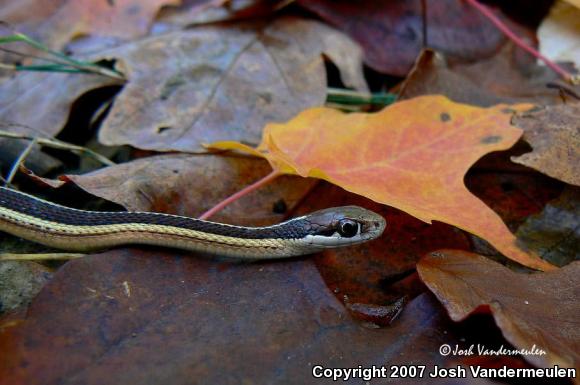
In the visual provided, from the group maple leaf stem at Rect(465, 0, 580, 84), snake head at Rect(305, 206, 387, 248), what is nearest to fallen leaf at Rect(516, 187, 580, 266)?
snake head at Rect(305, 206, 387, 248)

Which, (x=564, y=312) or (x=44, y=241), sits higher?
(x=564, y=312)

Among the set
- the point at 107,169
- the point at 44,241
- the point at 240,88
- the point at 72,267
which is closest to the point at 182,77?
the point at 240,88

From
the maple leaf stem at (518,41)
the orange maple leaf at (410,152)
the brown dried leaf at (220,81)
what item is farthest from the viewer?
the maple leaf stem at (518,41)

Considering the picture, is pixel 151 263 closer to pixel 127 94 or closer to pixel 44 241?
pixel 44 241

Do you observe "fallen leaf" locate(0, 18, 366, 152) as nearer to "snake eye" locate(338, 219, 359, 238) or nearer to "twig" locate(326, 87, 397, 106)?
"twig" locate(326, 87, 397, 106)

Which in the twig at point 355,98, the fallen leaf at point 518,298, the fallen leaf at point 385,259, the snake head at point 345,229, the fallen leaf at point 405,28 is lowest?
the fallen leaf at point 385,259

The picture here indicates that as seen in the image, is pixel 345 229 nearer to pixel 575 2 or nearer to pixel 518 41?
pixel 518 41

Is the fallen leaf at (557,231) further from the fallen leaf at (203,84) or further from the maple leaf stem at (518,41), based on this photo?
the fallen leaf at (203,84)

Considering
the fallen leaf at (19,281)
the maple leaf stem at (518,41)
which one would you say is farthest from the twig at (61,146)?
the maple leaf stem at (518,41)
